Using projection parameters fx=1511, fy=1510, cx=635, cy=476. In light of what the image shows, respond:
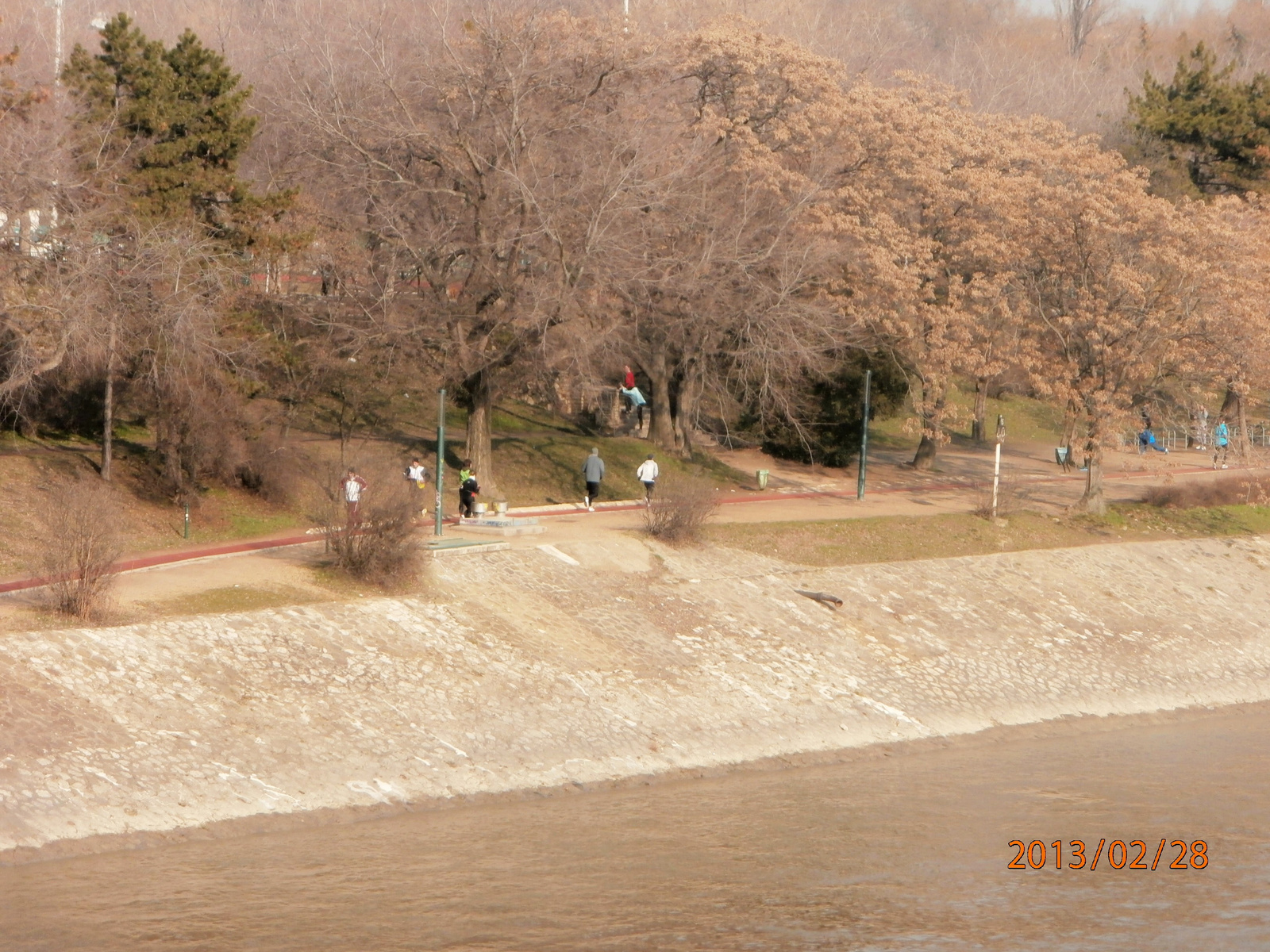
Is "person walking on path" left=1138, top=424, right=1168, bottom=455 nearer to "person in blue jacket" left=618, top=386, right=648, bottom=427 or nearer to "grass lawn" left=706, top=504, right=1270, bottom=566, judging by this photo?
"grass lawn" left=706, top=504, right=1270, bottom=566

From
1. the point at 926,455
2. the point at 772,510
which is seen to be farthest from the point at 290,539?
the point at 926,455

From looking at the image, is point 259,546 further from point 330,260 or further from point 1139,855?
point 1139,855

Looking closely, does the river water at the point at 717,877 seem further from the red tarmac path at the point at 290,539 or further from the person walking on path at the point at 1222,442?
the person walking on path at the point at 1222,442

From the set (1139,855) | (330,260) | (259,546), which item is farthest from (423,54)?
(1139,855)

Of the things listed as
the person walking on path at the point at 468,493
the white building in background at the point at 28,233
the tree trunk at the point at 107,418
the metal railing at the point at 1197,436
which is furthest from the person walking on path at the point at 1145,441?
the white building in background at the point at 28,233

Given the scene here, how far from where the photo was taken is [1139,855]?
16516mm

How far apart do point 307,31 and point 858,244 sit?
2621 cm

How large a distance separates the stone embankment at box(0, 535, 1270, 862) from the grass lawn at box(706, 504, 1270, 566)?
0.98m

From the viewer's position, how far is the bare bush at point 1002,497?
34250 mm

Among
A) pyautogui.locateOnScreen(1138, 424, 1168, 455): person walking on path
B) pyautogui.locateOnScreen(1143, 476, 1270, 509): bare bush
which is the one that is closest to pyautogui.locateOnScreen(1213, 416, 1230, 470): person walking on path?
pyautogui.locateOnScreen(1138, 424, 1168, 455): person walking on path

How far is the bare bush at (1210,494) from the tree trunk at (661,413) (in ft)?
39.8

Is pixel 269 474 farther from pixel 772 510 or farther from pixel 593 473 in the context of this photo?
pixel 772 510

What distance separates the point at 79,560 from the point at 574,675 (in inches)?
265

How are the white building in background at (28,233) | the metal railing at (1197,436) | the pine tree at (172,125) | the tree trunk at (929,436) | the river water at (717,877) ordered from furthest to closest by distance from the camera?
1. the metal railing at (1197,436)
2. the tree trunk at (929,436)
3. the pine tree at (172,125)
4. the white building in background at (28,233)
5. the river water at (717,877)
